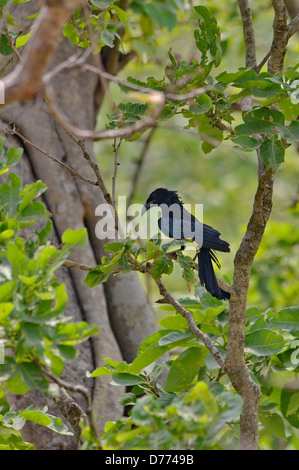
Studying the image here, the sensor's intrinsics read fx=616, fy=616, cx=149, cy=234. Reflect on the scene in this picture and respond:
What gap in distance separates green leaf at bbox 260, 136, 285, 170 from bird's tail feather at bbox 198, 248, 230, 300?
0.98m

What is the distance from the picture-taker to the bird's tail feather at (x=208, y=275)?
11.4 ft

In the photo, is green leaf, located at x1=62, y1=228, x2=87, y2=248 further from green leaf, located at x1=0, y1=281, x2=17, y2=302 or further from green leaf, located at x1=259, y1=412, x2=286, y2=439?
green leaf, located at x1=259, y1=412, x2=286, y2=439

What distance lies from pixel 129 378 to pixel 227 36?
14.5 feet

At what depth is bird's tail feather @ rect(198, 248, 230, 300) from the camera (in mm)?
3484

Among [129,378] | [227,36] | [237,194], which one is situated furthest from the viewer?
[237,194]

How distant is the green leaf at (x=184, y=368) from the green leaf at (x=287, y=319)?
1.41 feet

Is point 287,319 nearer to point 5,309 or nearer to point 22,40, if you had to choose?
point 5,309

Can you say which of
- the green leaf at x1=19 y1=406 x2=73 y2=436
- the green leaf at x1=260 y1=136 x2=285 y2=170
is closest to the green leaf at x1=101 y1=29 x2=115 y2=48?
the green leaf at x1=260 y1=136 x2=285 y2=170

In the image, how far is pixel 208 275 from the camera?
3660 millimetres

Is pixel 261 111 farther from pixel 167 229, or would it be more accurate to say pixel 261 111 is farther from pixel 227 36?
pixel 227 36

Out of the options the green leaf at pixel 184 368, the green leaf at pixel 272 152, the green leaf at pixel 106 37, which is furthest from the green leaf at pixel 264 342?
the green leaf at pixel 106 37

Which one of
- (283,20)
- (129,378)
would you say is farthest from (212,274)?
(283,20)

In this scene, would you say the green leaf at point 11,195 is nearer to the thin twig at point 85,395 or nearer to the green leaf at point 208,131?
the thin twig at point 85,395
